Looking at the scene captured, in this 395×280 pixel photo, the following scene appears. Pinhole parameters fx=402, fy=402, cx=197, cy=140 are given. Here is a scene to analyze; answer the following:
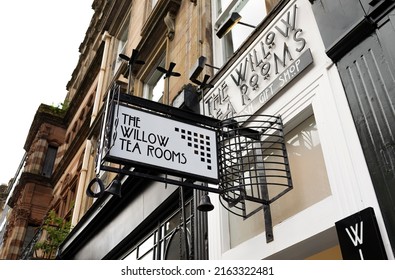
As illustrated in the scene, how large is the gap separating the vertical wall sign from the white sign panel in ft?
4.50

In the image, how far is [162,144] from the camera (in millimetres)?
4078

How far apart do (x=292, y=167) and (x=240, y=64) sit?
1.98 m

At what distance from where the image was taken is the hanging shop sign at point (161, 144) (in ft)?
12.6

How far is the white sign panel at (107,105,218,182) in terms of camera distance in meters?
3.86

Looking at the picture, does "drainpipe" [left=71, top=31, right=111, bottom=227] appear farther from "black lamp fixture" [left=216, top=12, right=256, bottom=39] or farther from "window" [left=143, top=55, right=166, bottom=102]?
"black lamp fixture" [left=216, top=12, right=256, bottom=39]

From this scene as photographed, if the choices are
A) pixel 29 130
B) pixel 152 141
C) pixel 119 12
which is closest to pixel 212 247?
pixel 152 141

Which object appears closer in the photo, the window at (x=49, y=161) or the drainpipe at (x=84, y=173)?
the drainpipe at (x=84, y=173)

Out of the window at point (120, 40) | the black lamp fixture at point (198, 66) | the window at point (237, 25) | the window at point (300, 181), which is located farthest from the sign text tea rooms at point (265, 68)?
the window at point (120, 40)

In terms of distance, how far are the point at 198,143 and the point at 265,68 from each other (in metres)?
1.64

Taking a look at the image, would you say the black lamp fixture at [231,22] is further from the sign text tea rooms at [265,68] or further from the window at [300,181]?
the window at [300,181]

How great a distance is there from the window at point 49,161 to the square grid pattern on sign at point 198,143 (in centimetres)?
2102

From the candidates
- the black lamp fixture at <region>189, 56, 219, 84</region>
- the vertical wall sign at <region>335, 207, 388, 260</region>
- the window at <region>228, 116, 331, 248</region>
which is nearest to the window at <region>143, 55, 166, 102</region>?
the black lamp fixture at <region>189, 56, 219, 84</region>

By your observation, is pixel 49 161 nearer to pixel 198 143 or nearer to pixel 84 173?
pixel 84 173
